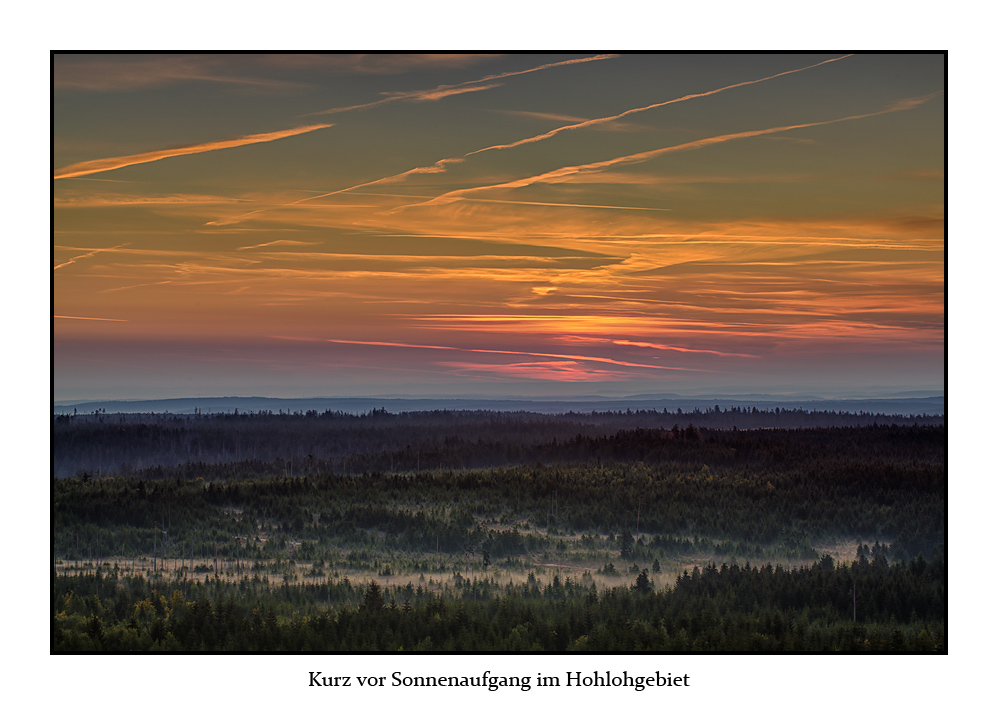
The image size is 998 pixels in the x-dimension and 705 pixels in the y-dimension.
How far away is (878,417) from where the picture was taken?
121 ft

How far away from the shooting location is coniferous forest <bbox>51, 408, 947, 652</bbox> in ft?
63.9

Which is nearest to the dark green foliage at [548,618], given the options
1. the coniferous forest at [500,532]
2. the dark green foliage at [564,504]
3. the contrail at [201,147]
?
the coniferous forest at [500,532]

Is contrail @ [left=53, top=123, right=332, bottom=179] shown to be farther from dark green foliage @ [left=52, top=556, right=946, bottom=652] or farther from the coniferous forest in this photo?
dark green foliage @ [left=52, top=556, right=946, bottom=652]

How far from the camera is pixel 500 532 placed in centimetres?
3012

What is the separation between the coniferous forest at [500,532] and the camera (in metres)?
19.5

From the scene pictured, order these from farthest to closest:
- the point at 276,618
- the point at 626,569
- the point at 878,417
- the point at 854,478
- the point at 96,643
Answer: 1. the point at 878,417
2. the point at 854,478
3. the point at 626,569
4. the point at 276,618
5. the point at 96,643

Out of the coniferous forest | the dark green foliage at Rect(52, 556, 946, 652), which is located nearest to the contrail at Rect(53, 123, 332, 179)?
the coniferous forest

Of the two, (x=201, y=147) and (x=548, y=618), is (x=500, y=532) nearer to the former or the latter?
(x=548, y=618)

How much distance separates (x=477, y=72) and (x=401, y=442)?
27.5 meters

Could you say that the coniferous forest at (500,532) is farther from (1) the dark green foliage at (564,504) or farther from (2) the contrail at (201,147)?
(2) the contrail at (201,147)

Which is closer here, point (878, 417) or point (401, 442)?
point (878, 417)
